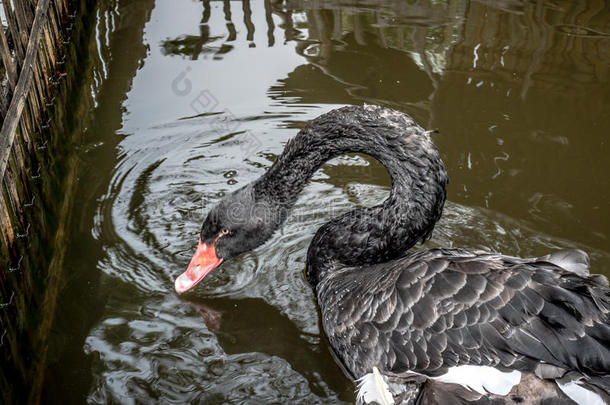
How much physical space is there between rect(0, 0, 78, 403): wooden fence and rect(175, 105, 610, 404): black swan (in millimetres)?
A: 898

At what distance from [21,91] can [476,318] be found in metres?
3.30

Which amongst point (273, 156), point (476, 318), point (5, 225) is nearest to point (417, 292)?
point (476, 318)

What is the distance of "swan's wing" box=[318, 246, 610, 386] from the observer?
112 inches

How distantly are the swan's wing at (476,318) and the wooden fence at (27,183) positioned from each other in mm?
1749

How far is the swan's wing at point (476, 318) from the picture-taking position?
2850mm

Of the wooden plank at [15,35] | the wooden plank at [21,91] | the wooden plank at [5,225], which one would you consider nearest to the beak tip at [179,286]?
the wooden plank at [5,225]

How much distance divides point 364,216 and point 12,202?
217 cm

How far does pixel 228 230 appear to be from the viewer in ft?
13.5

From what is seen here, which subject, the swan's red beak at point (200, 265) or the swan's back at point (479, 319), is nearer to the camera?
the swan's back at point (479, 319)

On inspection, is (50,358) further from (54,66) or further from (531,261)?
(54,66)

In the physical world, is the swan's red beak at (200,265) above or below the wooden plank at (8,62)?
below

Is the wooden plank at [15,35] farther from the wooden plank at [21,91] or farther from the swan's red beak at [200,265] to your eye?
the swan's red beak at [200,265]

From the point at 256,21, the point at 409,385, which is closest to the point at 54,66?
the point at 256,21

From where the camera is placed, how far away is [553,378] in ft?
9.11
